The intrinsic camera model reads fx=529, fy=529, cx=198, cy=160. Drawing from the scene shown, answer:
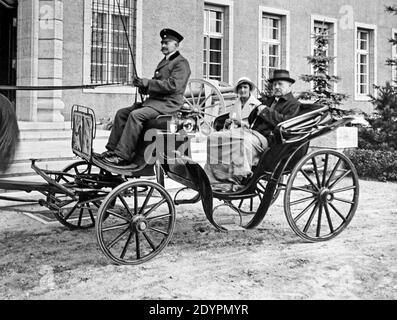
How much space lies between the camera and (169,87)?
212 inches

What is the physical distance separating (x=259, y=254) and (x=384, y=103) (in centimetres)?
866

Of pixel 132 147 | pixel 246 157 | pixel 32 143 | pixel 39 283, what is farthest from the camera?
pixel 32 143

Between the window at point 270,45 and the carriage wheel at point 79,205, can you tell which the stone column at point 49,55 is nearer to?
the carriage wheel at point 79,205

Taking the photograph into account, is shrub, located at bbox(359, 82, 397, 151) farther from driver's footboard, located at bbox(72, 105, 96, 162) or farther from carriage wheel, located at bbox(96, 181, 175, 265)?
driver's footboard, located at bbox(72, 105, 96, 162)

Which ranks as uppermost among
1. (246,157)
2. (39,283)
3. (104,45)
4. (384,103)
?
(104,45)

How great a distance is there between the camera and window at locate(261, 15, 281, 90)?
16797 mm

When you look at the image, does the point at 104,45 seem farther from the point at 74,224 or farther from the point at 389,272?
the point at 389,272

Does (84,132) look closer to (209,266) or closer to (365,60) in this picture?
(209,266)

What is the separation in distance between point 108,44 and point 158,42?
4.75ft

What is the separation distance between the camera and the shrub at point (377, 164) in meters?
11.2

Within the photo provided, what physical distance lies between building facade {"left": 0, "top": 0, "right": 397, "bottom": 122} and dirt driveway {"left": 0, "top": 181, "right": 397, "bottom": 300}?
128 inches

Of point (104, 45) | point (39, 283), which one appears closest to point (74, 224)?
point (39, 283)

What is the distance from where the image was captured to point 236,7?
51.2 feet

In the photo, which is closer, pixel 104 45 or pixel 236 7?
pixel 104 45
